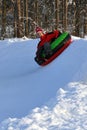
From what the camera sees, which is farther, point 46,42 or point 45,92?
point 46,42

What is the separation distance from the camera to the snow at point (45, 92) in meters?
6.70

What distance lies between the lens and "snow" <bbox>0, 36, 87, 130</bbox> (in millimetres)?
6695

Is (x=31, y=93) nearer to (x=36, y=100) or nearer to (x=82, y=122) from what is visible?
(x=36, y=100)

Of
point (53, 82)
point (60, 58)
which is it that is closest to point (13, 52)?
point (60, 58)

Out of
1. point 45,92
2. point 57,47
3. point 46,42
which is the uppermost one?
point 46,42

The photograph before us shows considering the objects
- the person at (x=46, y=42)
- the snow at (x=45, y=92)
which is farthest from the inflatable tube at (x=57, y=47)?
the snow at (x=45, y=92)

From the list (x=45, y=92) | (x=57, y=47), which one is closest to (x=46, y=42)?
(x=57, y=47)

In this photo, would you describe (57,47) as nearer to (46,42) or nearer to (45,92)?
(46,42)

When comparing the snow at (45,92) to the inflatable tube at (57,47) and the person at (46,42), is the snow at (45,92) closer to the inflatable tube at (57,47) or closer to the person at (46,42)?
the inflatable tube at (57,47)

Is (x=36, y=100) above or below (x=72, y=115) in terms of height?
above

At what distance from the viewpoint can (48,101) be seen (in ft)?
25.2

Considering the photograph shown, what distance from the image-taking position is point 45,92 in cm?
863

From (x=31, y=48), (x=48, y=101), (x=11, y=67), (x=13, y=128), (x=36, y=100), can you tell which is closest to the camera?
(x=13, y=128)

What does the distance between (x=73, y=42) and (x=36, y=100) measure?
10.7 feet
